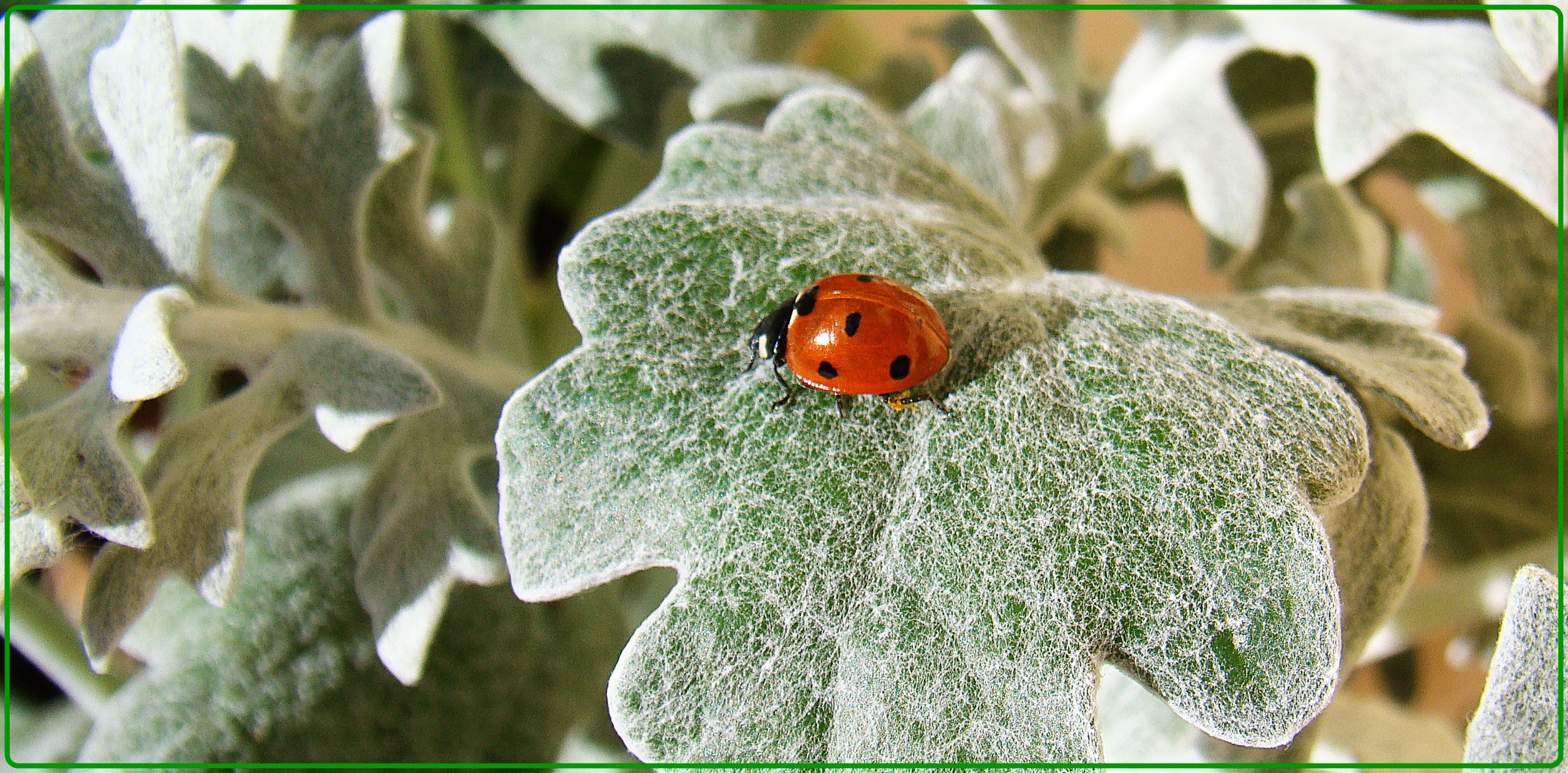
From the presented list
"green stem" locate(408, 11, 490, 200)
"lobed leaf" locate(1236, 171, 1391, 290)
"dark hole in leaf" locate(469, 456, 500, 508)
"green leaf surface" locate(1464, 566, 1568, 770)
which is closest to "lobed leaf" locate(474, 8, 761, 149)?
"green stem" locate(408, 11, 490, 200)

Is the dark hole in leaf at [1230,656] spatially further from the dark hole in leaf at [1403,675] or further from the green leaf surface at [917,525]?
the dark hole in leaf at [1403,675]

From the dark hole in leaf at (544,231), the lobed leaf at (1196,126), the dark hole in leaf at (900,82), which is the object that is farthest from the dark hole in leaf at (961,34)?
the dark hole in leaf at (544,231)

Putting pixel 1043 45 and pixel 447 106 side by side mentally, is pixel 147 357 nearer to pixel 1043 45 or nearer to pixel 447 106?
pixel 447 106

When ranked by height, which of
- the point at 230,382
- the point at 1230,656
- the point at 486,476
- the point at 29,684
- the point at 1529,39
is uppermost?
the point at 1529,39

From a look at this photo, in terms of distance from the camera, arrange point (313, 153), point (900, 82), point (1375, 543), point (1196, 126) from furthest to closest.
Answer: point (900, 82) < point (1196, 126) < point (313, 153) < point (1375, 543)

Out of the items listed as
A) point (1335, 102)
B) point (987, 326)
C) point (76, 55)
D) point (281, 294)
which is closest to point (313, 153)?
point (76, 55)

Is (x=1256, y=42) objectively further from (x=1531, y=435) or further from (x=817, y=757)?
(x=817, y=757)

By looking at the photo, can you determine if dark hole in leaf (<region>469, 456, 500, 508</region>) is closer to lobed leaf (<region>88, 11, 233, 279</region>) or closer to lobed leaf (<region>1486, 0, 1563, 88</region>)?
lobed leaf (<region>88, 11, 233, 279</region>)
